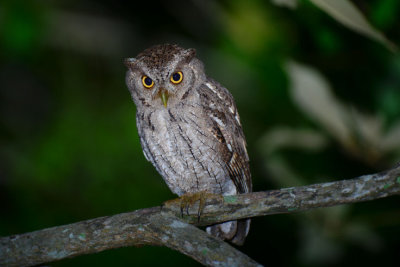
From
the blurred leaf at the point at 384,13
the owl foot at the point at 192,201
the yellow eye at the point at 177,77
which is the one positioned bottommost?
the owl foot at the point at 192,201

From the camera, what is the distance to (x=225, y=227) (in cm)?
272

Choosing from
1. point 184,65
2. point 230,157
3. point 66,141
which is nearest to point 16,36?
point 66,141

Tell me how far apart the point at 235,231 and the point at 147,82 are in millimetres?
1076

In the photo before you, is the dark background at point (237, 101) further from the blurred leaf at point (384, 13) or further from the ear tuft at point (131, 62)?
the ear tuft at point (131, 62)

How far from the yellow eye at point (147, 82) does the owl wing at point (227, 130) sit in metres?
0.29

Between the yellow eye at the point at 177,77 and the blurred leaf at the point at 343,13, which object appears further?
the yellow eye at the point at 177,77

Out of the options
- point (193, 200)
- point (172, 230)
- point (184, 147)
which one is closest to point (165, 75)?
point (184, 147)

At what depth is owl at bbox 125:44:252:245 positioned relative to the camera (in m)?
2.31

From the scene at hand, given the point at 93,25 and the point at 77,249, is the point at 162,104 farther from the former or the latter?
the point at 93,25

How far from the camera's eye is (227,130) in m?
2.38

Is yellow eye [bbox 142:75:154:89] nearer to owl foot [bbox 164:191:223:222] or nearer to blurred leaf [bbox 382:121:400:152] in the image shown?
owl foot [bbox 164:191:223:222]

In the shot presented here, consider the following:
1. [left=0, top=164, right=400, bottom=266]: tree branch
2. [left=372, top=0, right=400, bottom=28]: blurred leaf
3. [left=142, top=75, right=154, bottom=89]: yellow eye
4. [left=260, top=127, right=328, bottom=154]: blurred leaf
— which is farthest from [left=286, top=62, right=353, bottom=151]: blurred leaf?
[left=0, top=164, right=400, bottom=266]: tree branch

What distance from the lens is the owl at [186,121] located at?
2.31 metres

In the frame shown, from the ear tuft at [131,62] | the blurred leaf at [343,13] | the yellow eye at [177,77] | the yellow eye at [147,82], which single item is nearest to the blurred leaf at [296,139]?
the yellow eye at [177,77]
